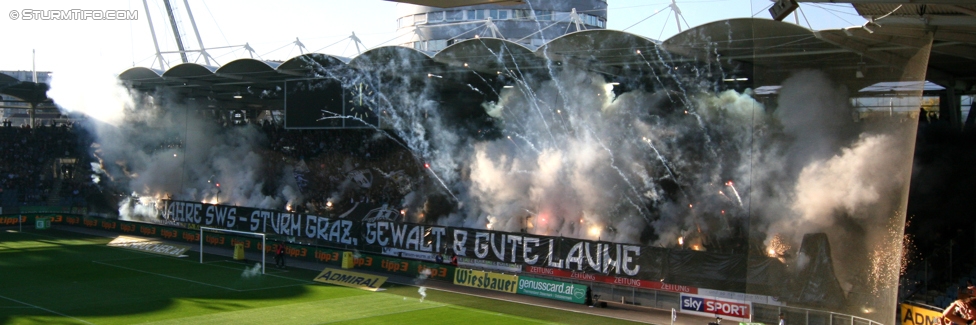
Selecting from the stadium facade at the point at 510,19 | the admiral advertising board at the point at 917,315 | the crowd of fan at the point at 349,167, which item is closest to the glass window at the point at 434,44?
the stadium facade at the point at 510,19

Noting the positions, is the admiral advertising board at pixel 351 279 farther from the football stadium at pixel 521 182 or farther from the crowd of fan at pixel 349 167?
the crowd of fan at pixel 349 167

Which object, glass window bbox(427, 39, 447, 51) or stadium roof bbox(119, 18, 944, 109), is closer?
stadium roof bbox(119, 18, 944, 109)

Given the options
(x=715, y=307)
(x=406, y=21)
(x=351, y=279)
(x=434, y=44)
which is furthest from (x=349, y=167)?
(x=715, y=307)

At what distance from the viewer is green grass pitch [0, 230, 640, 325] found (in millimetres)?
24445

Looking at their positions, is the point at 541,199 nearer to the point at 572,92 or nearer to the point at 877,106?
the point at 572,92

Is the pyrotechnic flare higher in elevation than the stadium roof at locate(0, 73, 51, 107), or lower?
lower

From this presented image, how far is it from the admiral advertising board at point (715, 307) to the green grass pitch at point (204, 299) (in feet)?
8.18

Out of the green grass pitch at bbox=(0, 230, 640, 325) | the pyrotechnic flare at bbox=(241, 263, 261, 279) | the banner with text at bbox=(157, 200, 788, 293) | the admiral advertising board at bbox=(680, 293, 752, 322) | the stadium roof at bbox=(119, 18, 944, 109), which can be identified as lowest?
the green grass pitch at bbox=(0, 230, 640, 325)

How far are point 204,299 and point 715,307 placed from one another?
1691 centimetres

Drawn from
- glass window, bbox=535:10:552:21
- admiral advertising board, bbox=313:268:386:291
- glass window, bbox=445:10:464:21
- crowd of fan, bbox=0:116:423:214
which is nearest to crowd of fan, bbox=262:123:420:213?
crowd of fan, bbox=0:116:423:214

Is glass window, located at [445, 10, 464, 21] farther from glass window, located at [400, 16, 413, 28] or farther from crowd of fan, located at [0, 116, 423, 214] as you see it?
crowd of fan, located at [0, 116, 423, 214]

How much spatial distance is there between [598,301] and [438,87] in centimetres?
2068

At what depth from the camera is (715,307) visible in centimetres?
2503

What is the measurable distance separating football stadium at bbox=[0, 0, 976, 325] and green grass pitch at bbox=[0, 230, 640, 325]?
0.18 metres
